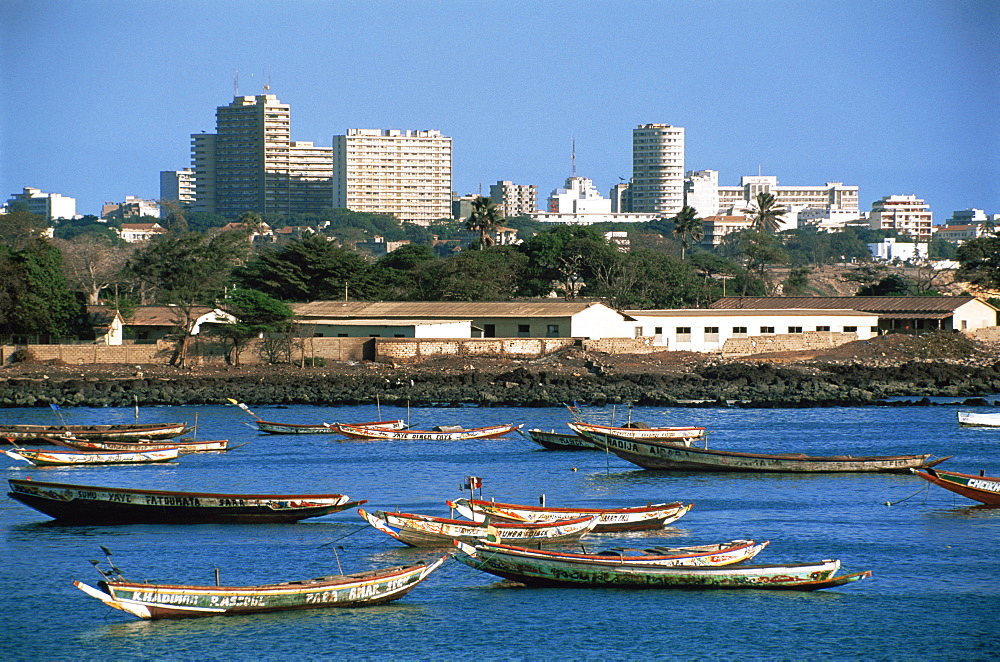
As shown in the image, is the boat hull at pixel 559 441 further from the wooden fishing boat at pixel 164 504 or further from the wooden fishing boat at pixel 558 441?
the wooden fishing boat at pixel 164 504

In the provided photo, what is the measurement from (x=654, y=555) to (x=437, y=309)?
44726 millimetres

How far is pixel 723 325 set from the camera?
65438 millimetres

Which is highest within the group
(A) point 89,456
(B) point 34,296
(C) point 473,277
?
(C) point 473,277

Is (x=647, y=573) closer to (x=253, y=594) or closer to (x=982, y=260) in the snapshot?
(x=253, y=594)

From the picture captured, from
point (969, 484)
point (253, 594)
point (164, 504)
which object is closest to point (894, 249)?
point (969, 484)

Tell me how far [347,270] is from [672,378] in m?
24.0

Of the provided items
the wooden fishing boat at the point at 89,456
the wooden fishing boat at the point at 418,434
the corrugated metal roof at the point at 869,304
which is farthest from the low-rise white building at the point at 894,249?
the wooden fishing boat at the point at 89,456

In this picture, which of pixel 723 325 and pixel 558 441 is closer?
pixel 558 441

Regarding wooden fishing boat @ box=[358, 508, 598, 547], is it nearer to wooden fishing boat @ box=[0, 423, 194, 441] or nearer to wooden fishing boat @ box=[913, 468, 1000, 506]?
wooden fishing boat @ box=[913, 468, 1000, 506]

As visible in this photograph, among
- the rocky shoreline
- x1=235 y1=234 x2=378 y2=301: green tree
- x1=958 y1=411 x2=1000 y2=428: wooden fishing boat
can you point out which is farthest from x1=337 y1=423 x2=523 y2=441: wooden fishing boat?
x1=235 y1=234 x2=378 y2=301: green tree

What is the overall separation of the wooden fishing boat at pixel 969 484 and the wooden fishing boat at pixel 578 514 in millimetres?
6233

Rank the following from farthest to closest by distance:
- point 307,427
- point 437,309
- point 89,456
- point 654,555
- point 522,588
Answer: point 437,309, point 307,427, point 89,456, point 522,588, point 654,555

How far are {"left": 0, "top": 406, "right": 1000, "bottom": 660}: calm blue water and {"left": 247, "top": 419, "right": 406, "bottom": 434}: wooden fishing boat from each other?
6.94 ft

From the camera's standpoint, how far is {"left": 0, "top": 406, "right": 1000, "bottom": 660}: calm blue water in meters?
19.2
